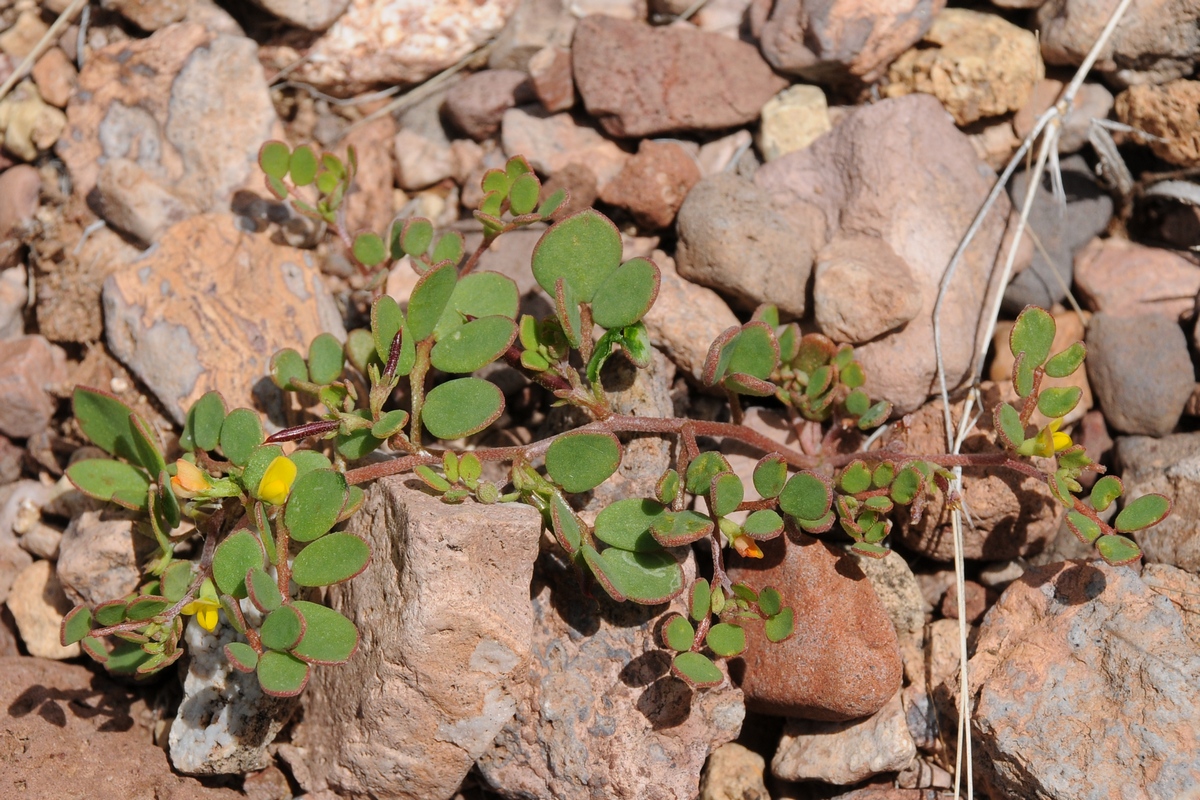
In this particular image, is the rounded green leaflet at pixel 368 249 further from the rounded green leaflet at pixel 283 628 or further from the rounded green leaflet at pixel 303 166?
the rounded green leaflet at pixel 283 628

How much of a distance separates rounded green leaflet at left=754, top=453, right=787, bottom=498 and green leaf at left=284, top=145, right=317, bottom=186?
215 cm

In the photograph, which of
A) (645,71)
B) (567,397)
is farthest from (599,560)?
(645,71)

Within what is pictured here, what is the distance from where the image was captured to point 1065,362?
320 centimetres

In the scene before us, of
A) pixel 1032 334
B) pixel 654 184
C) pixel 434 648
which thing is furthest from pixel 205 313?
pixel 1032 334

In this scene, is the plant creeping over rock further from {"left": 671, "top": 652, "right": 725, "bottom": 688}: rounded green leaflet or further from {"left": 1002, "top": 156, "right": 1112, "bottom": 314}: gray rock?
{"left": 1002, "top": 156, "right": 1112, "bottom": 314}: gray rock

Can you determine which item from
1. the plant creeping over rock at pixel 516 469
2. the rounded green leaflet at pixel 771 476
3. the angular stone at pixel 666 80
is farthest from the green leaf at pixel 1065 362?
the angular stone at pixel 666 80

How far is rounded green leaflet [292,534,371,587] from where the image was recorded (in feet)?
9.16

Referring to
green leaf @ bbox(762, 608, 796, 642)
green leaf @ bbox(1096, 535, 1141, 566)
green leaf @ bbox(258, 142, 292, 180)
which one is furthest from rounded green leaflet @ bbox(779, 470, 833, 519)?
green leaf @ bbox(258, 142, 292, 180)

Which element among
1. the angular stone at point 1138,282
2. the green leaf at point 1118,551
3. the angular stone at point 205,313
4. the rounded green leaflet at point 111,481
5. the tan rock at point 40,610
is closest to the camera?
the green leaf at point 1118,551

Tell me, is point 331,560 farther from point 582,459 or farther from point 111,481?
point 111,481

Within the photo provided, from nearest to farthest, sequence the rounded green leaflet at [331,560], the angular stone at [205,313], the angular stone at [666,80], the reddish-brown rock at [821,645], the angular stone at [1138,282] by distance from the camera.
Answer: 1. the rounded green leaflet at [331,560]
2. the reddish-brown rock at [821,645]
3. the angular stone at [205,313]
4. the angular stone at [1138,282]
5. the angular stone at [666,80]

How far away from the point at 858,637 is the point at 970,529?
0.69 meters

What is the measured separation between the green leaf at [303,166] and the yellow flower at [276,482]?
140cm

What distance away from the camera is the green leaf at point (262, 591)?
104 inches
